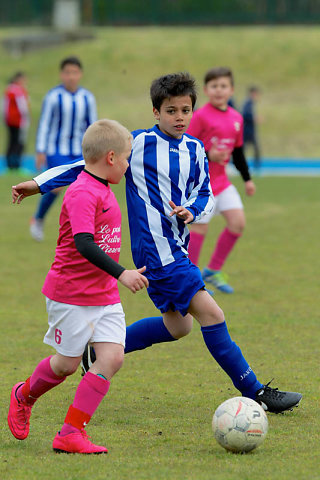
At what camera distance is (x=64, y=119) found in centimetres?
1001

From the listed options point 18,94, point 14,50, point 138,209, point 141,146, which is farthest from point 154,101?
point 14,50

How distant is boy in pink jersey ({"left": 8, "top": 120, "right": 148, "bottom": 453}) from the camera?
379cm

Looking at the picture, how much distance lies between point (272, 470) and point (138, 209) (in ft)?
5.18

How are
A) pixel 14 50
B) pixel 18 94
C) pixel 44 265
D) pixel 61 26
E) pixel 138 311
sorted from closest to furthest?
pixel 138 311 < pixel 44 265 < pixel 18 94 < pixel 14 50 < pixel 61 26

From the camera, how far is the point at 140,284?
3564mm

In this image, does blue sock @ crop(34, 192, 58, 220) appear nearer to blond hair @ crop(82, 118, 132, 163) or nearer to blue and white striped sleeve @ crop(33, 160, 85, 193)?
blue and white striped sleeve @ crop(33, 160, 85, 193)

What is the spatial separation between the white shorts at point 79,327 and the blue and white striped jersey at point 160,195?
25.5 inches

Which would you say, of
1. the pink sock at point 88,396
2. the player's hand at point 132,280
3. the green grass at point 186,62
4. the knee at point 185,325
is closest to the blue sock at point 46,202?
the knee at point 185,325

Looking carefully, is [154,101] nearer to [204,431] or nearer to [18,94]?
[204,431]

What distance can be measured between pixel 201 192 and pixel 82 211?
3.44 feet

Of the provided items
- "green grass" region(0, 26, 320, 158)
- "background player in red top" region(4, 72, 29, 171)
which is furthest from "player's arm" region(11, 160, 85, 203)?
"green grass" region(0, 26, 320, 158)

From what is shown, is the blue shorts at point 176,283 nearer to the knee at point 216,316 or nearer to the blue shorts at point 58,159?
the knee at point 216,316

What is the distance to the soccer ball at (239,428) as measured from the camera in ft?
12.4

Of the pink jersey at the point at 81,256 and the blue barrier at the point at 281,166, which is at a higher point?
the pink jersey at the point at 81,256
